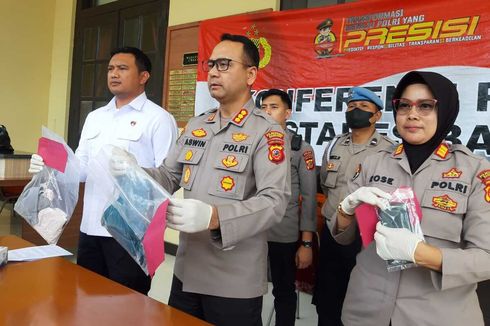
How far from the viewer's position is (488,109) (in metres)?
2.06

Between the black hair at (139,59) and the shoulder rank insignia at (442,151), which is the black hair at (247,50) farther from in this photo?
the black hair at (139,59)

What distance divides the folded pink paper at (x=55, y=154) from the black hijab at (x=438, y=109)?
3.80 feet

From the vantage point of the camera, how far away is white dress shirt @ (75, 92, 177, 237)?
1823 mm

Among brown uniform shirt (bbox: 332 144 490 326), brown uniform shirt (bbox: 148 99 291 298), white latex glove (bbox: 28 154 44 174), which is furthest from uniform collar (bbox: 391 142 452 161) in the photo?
white latex glove (bbox: 28 154 44 174)

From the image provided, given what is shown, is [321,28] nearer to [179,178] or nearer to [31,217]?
[179,178]

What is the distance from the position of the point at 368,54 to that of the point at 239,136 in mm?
1496

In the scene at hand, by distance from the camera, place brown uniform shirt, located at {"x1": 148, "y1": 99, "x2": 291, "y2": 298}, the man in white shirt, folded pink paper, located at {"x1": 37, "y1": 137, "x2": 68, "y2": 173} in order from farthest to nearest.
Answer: the man in white shirt, folded pink paper, located at {"x1": 37, "y1": 137, "x2": 68, "y2": 173}, brown uniform shirt, located at {"x1": 148, "y1": 99, "x2": 291, "y2": 298}

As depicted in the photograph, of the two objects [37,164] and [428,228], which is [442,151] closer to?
[428,228]

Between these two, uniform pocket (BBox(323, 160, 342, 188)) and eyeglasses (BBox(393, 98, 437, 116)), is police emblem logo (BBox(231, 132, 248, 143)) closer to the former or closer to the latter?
eyeglasses (BBox(393, 98, 437, 116))

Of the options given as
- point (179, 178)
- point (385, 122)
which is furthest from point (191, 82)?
point (179, 178)

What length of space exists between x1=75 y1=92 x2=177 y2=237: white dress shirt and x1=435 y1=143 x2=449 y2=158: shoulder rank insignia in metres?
1.16

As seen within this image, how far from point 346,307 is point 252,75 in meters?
0.79

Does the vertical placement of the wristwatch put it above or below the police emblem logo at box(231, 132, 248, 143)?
below

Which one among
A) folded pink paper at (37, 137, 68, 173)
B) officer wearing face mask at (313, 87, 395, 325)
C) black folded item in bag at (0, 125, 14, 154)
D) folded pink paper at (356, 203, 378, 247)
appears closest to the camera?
folded pink paper at (356, 203, 378, 247)
